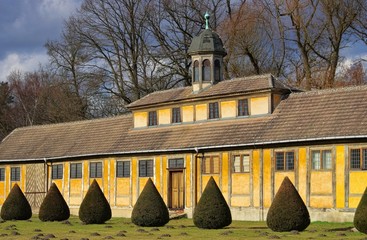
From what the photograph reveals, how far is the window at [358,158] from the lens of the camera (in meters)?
34.7

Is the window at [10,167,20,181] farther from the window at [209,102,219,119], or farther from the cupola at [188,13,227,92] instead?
the window at [209,102,219,119]

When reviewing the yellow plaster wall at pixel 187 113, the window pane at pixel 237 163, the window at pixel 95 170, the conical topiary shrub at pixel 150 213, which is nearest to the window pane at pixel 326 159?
the window pane at pixel 237 163

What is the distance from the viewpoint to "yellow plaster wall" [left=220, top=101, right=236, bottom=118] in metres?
42.0

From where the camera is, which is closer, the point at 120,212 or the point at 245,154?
the point at 245,154

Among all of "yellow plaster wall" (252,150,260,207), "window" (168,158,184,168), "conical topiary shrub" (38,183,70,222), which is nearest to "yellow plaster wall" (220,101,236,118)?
"window" (168,158,184,168)

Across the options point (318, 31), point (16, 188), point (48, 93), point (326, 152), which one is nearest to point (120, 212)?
point (16, 188)

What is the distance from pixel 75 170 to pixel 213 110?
36.5ft

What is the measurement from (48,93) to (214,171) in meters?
40.4

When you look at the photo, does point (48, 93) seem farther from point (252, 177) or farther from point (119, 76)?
point (252, 177)

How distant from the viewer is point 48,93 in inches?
3081

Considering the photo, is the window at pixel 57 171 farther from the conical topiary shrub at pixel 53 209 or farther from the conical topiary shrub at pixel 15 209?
the conical topiary shrub at pixel 53 209

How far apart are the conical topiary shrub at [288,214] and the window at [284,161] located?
7.24 metres

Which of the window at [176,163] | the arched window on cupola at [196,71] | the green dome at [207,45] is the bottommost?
the window at [176,163]

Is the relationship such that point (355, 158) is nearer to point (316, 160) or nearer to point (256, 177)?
point (316, 160)
